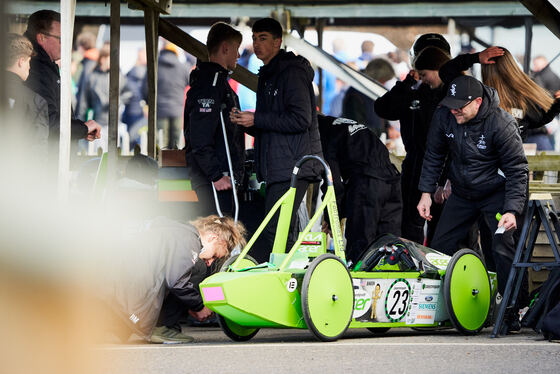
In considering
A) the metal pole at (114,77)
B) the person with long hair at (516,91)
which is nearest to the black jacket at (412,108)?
the person with long hair at (516,91)

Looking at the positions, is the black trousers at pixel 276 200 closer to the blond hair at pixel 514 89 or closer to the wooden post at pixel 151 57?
the blond hair at pixel 514 89

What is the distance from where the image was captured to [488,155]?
21.0ft

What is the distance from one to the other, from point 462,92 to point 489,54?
0.64 meters

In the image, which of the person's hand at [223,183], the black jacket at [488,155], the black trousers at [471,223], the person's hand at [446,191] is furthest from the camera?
the person's hand at [446,191]

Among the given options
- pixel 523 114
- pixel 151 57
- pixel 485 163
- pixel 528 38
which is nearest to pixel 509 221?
pixel 485 163

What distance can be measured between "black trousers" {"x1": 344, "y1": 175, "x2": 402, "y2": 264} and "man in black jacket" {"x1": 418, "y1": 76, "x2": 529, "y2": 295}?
0.99 metres

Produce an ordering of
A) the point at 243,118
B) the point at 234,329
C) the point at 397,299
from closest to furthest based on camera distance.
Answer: the point at 234,329 → the point at 397,299 → the point at 243,118

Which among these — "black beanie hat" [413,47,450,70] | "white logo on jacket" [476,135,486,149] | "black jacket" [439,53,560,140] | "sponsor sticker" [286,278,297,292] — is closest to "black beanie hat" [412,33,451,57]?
"black beanie hat" [413,47,450,70]

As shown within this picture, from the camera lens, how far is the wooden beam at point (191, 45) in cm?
959

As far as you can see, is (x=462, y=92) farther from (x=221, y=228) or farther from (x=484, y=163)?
(x=221, y=228)

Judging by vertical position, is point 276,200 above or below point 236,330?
above

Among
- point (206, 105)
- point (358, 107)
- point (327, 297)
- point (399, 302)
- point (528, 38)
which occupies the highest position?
point (528, 38)

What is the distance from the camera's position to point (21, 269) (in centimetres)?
121

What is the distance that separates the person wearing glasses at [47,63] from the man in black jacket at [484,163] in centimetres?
274
